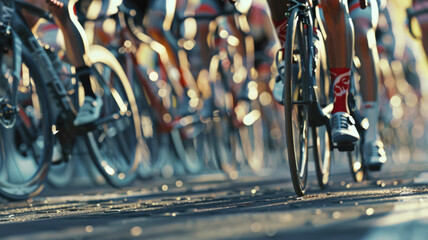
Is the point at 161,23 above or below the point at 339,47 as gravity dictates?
above

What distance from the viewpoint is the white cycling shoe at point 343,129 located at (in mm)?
5562

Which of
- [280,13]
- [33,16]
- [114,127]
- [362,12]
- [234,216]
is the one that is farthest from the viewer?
[114,127]

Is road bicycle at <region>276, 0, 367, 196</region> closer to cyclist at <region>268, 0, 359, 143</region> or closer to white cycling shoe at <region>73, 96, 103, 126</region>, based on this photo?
A: cyclist at <region>268, 0, 359, 143</region>

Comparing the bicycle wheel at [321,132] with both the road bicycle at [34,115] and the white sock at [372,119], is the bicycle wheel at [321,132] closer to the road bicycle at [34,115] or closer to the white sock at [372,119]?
the white sock at [372,119]

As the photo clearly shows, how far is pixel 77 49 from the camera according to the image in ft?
22.1

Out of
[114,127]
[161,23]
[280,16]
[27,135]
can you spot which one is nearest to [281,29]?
[280,16]

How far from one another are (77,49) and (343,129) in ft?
7.14

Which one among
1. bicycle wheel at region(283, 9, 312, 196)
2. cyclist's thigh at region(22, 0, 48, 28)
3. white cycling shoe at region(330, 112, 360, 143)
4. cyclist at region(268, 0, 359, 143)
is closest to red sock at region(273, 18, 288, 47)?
cyclist at region(268, 0, 359, 143)

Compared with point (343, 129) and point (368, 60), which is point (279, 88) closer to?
point (343, 129)

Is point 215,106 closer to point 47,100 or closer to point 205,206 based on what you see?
point 47,100

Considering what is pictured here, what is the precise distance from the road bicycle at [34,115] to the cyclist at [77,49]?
68 mm

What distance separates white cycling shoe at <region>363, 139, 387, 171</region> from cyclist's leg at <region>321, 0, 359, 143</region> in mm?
629

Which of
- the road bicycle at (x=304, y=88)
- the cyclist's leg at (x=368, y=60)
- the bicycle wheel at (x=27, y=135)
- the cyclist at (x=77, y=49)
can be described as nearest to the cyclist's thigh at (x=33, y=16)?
the cyclist at (x=77, y=49)

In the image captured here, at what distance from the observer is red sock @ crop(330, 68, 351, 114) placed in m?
5.86
